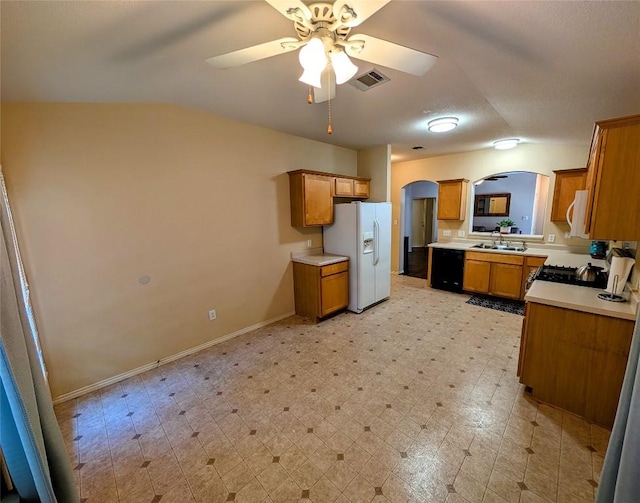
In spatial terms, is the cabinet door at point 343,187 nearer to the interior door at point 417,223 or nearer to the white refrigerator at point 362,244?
the white refrigerator at point 362,244

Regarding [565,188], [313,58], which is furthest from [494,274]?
[313,58]

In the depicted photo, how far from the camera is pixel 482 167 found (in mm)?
4973

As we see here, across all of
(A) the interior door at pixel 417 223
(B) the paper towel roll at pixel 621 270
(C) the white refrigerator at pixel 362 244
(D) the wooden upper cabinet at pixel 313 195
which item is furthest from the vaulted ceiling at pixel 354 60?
(A) the interior door at pixel 417 223

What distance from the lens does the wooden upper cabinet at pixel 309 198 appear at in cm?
376

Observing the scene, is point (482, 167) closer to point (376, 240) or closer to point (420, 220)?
point (376, 240)

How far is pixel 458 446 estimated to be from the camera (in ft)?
5.99

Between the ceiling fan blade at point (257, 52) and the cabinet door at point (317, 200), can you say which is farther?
the cabinet door at point (317, 200)

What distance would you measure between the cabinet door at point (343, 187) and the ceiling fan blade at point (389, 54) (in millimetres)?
2601

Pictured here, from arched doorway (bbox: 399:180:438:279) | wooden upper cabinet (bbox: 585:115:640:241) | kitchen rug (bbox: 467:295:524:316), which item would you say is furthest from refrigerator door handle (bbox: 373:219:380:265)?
arched doorway (bbox: 399:180:438:279)

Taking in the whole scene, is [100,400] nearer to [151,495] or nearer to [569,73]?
[151,495]

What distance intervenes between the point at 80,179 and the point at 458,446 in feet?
11.8

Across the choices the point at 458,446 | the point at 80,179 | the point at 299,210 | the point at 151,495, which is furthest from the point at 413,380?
the point at 80,179

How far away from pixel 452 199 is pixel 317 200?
291cm

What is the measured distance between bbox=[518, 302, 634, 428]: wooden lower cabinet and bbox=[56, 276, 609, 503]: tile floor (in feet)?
0.44
